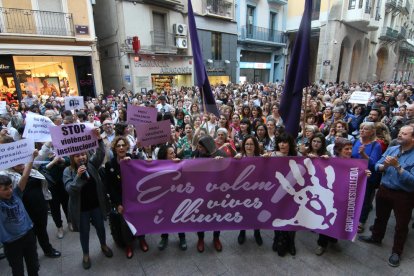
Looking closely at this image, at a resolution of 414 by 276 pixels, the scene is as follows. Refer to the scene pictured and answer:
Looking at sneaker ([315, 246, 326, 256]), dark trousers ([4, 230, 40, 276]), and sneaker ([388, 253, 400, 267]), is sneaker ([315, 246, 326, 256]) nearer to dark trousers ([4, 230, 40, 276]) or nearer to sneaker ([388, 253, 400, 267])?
sneaker ([388, 253, 400, 267])

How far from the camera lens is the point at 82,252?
3631 mm

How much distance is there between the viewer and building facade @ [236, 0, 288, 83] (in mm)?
23641

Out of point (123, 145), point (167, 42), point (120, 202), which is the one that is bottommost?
point (120, 202)

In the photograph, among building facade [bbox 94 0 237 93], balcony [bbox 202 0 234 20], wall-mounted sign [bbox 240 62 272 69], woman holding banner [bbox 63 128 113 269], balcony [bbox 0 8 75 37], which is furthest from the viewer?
wall-mounted sign [bbox 240 62 272 69]

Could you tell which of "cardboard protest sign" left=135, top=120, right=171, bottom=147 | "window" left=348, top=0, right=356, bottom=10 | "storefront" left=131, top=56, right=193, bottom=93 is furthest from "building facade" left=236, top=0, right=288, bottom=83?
"cardboard protest sign" left=135, top=120, right=171, bottom=147

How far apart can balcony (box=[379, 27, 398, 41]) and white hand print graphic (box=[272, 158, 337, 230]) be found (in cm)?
3791

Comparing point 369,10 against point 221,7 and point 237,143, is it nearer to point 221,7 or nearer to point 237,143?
point 221,7

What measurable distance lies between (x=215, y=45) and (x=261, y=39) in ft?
21.7

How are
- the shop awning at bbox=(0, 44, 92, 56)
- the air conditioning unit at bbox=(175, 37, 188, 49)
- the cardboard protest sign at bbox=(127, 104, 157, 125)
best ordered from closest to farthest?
the cardboard protest sign at bbox=(127, 104, 157, 125), the shop awning at bbox=(0, 44, 92, 56), the air conditioning unit at bbox=(175, 37, 188, 49)

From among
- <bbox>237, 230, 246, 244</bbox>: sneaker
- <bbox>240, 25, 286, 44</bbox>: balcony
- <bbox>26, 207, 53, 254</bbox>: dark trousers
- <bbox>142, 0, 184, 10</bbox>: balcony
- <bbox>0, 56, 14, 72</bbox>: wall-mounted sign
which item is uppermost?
<bbox>142, 0, 184, 10</bbox>: balcony

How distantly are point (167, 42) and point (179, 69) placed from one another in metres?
2.15

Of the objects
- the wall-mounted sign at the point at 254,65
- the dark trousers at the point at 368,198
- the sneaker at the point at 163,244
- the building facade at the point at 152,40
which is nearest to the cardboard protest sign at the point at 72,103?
the sneaker at the point at 163,244

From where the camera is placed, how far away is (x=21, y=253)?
277 centimetres

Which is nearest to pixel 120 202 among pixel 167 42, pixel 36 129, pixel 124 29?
pixel 36 129
